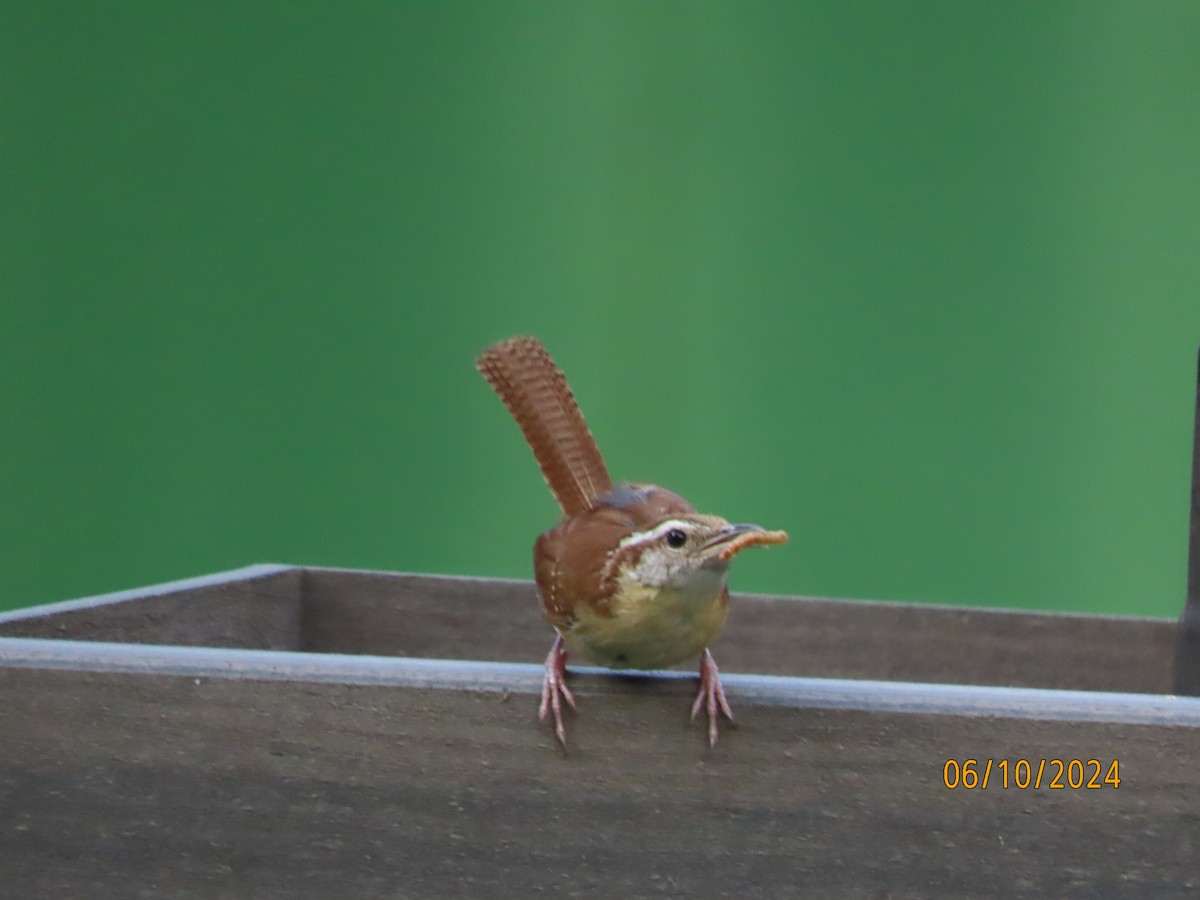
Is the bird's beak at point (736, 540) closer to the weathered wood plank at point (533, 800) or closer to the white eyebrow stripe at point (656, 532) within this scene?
the white eyebrow stripe at point (656, 532)

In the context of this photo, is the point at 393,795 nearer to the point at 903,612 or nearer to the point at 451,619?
the point at 451,619

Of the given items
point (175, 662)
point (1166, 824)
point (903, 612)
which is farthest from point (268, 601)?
point (1166, 824)

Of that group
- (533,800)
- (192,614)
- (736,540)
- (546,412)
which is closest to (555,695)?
(533,800)

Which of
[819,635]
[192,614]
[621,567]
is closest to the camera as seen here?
[621,567]

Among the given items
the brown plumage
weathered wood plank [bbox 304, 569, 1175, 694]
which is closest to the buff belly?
the brown plumage
